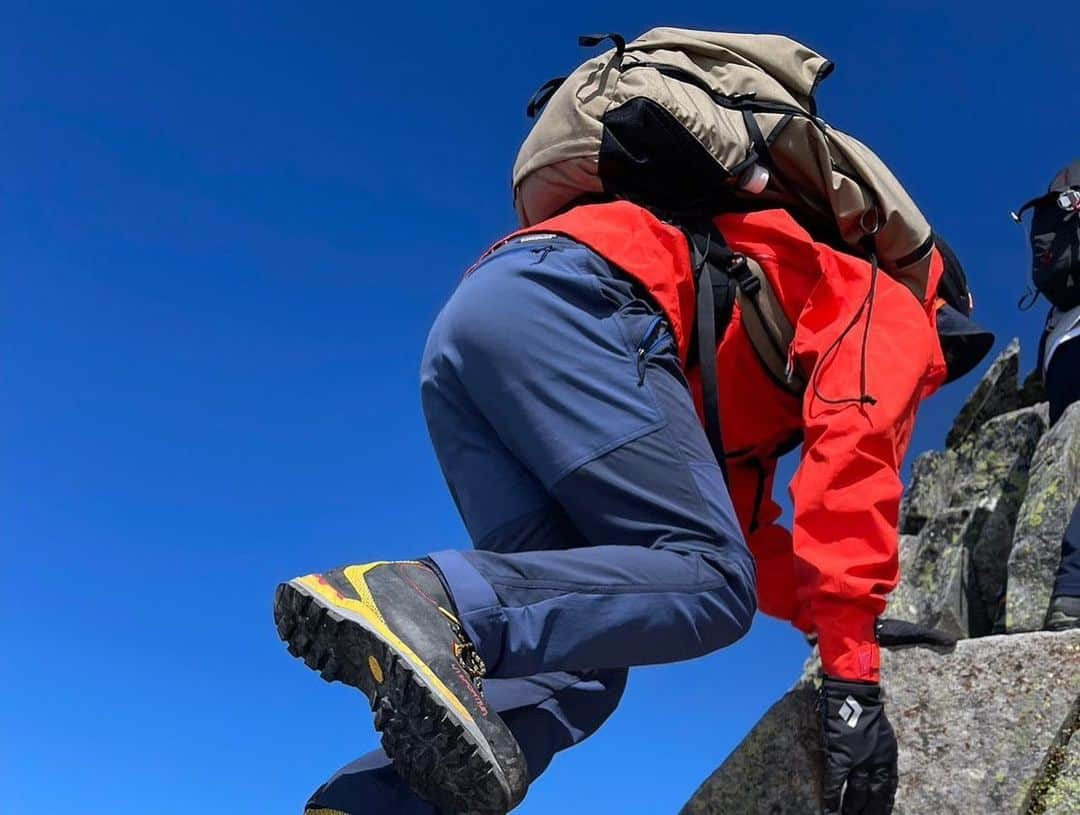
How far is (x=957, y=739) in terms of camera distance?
5.01m

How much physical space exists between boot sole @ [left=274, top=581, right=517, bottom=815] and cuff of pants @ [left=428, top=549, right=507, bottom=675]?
0.74 ft

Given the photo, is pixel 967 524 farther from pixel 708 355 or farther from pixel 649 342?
pixel 649 342

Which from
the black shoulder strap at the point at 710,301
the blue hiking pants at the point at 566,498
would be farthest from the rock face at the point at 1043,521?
the blue hiking pants at the point at 566,498

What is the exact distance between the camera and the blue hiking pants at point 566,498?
3.14 metres

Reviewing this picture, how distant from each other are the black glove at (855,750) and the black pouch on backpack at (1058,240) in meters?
6.38

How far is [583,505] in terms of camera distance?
11.8 ft

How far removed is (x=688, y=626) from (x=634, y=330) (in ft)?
3.68

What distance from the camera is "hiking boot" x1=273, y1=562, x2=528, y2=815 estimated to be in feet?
9.17

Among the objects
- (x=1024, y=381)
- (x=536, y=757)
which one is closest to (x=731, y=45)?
(x=536, y=757)

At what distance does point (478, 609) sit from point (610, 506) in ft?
2.37

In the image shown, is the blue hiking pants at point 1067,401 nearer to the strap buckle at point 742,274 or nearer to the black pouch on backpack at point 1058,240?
the black pouch on backpack at point 1058,240

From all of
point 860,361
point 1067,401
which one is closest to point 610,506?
point 860,361

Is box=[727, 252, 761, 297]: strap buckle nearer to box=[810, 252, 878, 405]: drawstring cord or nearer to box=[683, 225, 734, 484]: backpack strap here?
box=[683, 225, 734, 484]: backpack strap

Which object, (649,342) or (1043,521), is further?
(1043,521)
